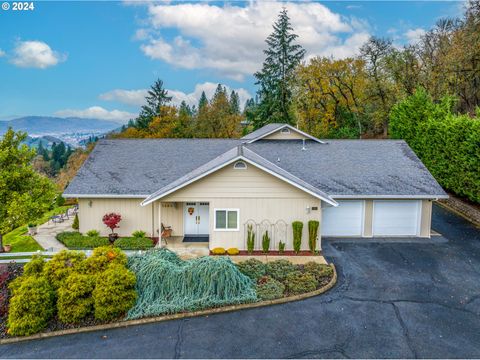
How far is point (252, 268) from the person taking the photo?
11.4m

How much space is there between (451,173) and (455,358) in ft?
51.4

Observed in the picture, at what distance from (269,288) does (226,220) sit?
4401 mm

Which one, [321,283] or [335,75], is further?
[335,75]

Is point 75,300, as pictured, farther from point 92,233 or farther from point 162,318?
point 92,233

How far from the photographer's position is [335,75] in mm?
35906

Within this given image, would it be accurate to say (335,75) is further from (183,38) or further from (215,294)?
(215,294)

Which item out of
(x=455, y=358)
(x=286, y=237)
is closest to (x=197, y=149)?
(x=286, y=237)

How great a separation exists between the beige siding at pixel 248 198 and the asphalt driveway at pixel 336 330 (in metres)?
3.52

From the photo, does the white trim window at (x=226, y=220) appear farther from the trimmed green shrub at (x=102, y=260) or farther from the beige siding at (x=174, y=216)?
the trimmed green shrub at (x=102, y=260)

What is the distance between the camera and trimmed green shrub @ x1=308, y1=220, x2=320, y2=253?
13477 mm

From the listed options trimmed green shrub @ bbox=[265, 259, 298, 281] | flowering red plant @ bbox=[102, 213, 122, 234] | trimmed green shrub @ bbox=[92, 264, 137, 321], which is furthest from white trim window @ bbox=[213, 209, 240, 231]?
trimmed green shrub @ bbox=[92, 264, 137, 321]

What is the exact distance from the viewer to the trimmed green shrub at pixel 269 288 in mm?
9656

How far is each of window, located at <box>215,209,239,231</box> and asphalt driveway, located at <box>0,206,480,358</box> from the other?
497 centimetres

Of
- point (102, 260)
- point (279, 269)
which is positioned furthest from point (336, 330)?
point (102, 260)
